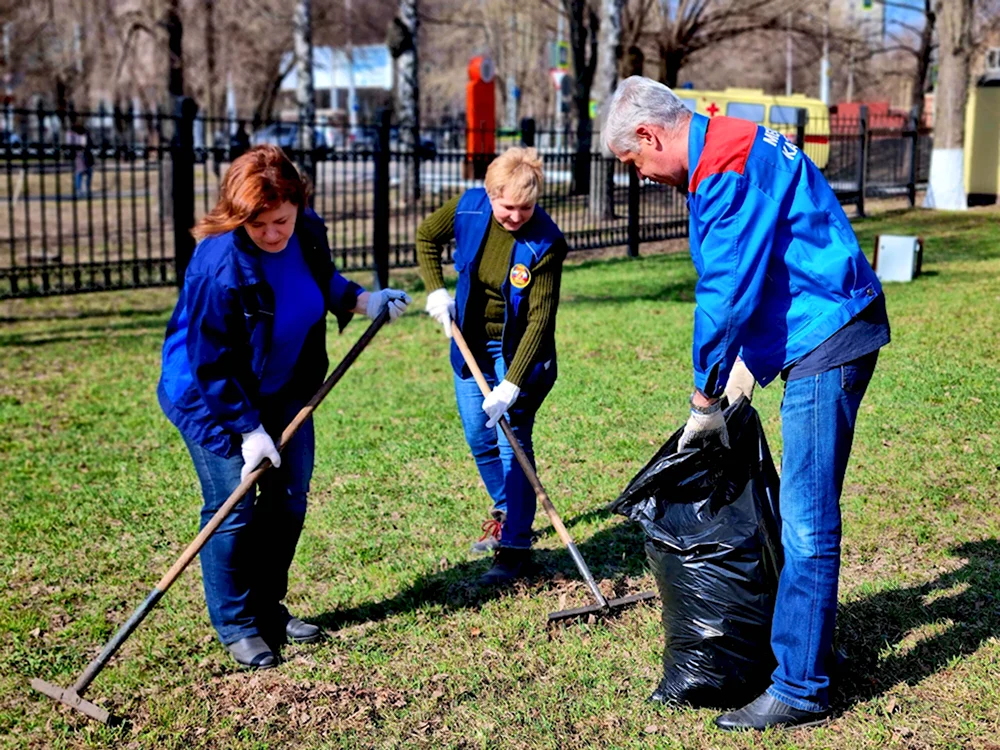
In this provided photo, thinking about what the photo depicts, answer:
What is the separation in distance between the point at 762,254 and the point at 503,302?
1.48 meters

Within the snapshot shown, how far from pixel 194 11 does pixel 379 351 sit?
16611mm

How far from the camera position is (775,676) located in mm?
3084

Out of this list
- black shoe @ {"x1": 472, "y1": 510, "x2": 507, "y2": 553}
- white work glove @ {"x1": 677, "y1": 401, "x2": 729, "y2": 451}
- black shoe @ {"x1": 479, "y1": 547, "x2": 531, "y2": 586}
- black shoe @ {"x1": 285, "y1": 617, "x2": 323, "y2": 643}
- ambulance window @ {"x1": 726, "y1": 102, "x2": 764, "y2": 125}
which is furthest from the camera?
ambulance window @ {"x1": 726, "y1": 102, "x2": 764, "y2": 125}

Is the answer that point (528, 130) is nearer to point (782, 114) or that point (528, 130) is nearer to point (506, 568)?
point (506, 568)

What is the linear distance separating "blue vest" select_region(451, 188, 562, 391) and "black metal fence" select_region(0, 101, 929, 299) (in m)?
5.62

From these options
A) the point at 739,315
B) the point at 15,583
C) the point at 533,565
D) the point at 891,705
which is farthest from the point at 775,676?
the point at 15,583

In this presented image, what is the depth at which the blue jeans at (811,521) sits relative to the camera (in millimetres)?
2857

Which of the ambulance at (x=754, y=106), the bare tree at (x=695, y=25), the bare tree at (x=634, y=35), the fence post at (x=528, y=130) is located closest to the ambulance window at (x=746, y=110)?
the ambulance at (x=754, y=106)

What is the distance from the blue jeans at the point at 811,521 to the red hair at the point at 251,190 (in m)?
1.59

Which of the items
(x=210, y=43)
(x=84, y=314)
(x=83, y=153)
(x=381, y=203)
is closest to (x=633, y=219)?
(x=381, y=203)

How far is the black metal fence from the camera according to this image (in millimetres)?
10031

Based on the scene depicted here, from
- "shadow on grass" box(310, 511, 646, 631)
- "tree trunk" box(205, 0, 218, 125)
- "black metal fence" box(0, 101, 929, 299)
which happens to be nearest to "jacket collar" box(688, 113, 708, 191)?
"shadow on grass" box(310, 511, 646, 631)

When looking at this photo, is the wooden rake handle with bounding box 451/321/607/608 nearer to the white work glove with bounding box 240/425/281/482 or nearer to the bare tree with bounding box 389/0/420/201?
the white work glove with bounding box 240/425/281/482

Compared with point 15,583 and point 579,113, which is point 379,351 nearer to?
point 15,583
